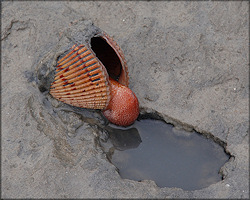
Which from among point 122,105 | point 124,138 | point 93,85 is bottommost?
point 124,138

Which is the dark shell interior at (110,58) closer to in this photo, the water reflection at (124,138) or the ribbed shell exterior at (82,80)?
the ribbed shell exterior at (82,80)

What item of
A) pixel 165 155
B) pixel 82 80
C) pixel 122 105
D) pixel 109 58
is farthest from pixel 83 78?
pixel 165 155

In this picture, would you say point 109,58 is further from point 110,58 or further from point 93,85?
point 93,85

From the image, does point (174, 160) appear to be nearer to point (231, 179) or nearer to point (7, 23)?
point (231, 179)

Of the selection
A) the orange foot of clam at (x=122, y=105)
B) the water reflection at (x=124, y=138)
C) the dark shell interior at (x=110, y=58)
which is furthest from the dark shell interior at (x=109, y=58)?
the water reflection at (x=124, y=138)

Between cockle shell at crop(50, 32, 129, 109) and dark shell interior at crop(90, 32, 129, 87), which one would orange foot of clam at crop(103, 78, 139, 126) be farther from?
dark shell interior at crop(90, 32, 129, 87)

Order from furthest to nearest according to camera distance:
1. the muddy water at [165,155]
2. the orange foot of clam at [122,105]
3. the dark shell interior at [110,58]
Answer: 1. the dark shell interior at [110,58]
2. the orange foot of clam at [122,105]
3. the muddy water at [165,155]
